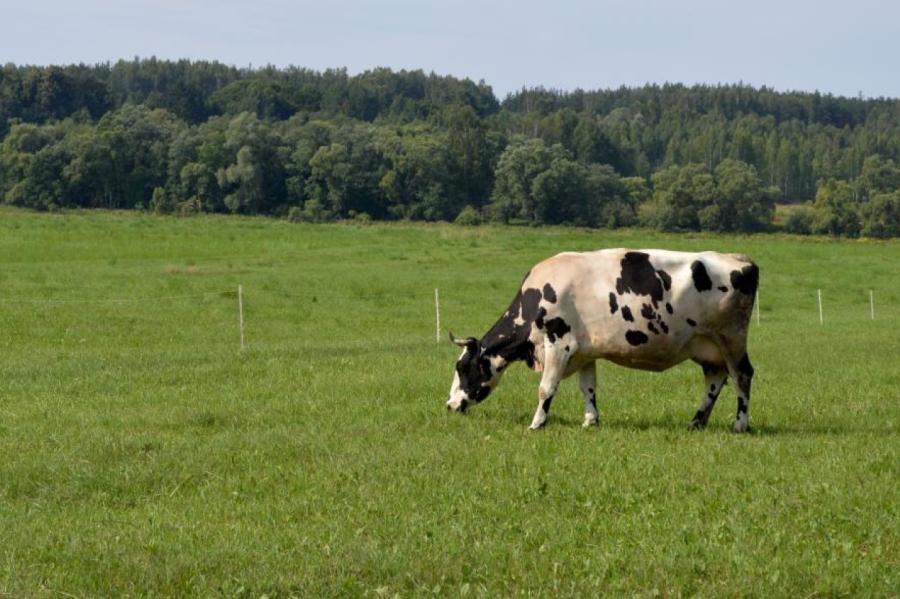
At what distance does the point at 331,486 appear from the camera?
12.8 m

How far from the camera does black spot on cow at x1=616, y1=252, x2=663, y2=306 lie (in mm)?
16453

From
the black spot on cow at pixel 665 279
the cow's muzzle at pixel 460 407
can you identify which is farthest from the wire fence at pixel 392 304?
the black spot on cow at pixel 665 279

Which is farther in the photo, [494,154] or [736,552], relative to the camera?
[494,154]

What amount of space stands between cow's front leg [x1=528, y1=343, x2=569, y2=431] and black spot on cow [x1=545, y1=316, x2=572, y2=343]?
0.38 feet

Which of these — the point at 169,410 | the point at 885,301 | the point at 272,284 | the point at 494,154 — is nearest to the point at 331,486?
the point at 169,410

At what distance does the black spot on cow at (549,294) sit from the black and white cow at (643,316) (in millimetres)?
13

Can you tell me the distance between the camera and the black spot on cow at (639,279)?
16453mm

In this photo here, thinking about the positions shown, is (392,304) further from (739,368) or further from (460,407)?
(739,368)

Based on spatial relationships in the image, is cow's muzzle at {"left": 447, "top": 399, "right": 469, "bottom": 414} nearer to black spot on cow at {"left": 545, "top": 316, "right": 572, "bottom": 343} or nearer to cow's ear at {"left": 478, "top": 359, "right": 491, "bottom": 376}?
cow's ear at {"left": 478, "top": 359, "right": 491, "bottom": 376}

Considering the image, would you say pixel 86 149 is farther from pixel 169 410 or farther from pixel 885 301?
pixel 169 410

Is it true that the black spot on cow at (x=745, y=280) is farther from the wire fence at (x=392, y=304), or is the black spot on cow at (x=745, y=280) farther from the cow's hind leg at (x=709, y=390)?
the wire fence at (x=392, y=304)

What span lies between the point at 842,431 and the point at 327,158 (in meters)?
95.4

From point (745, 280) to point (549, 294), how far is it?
97.1 inches

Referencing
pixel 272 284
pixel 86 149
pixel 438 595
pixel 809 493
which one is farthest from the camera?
pixel 86 149
